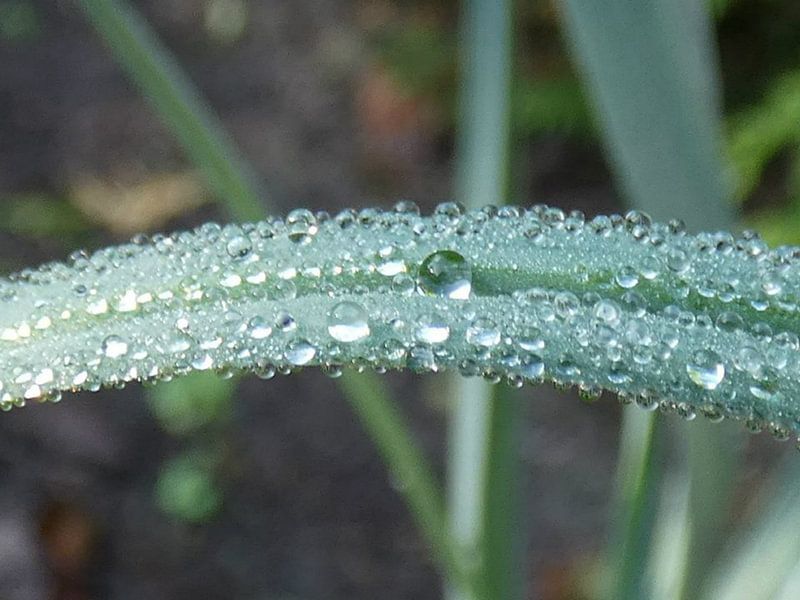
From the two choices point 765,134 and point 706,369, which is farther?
point 765,134

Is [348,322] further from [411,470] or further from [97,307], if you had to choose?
[411,470]

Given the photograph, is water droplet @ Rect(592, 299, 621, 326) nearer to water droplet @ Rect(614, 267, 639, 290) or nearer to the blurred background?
water droplet @ Rect(614, 267, 639, 290)

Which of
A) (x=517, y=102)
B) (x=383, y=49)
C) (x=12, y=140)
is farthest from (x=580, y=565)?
(x=12, y=140)

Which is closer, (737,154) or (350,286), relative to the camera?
(350,286)

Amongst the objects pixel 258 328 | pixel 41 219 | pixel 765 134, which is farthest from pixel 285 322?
pixel 41 219

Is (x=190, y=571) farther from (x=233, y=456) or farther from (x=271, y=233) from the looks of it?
(x=271, y=233)

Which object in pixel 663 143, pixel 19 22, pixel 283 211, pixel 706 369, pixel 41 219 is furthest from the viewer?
pixel 19 22
